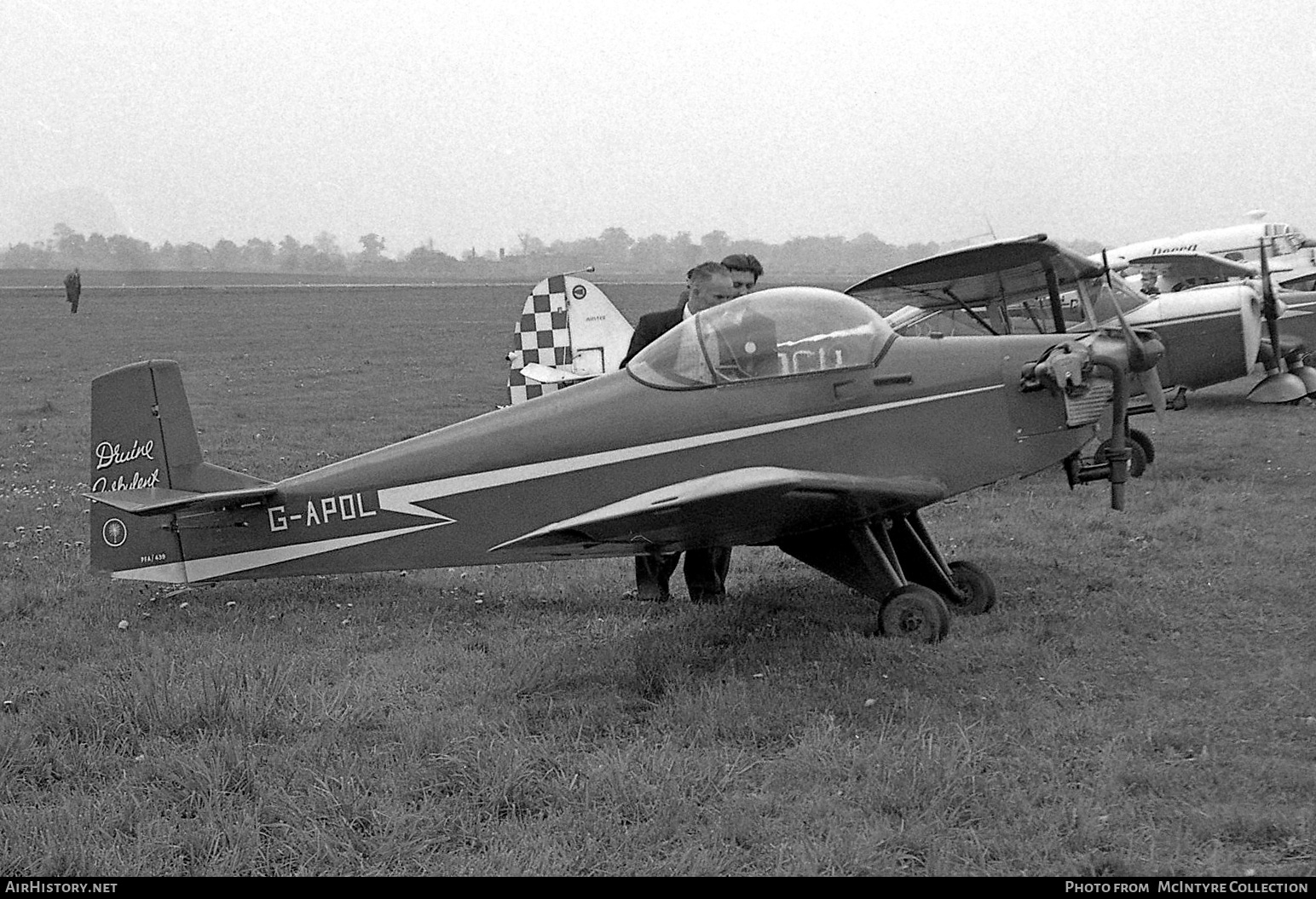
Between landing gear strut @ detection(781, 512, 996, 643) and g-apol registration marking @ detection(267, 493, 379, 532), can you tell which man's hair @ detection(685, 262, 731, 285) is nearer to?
landing gear strut @ detection(781, 512, 996, 643)

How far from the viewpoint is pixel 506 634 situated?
17.4ft

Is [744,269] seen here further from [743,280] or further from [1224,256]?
[1224,256]

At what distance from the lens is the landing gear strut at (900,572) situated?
16.4 feet

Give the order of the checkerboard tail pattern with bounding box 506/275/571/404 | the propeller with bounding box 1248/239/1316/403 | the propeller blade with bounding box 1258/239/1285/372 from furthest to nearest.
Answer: the checkerboard tail pattern with bounding box 506/275/571/404
the propeller with bounding box 1248/239/1316/403
the propeller blade with bounding box 1258/239/1285/372

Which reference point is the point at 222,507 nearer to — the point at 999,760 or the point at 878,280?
the point at 999,760

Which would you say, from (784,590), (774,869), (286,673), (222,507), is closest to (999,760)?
(774,869)

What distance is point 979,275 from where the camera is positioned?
9000 mm

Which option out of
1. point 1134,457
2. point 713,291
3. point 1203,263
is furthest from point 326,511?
point 1203,263

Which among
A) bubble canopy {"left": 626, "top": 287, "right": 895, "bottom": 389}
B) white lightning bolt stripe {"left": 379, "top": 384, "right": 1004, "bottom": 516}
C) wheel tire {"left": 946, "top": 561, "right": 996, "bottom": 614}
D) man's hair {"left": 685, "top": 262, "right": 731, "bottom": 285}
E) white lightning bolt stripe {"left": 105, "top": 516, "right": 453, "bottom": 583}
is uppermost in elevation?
man's hair {"left": 685, "top": 262, "right": 731, "bottom": 285}

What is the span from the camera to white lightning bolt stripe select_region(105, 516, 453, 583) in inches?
229

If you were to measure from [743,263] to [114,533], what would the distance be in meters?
4.49

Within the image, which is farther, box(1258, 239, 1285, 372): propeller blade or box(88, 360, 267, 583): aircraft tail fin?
box(1258, 239, 1285, 372): propeller blade

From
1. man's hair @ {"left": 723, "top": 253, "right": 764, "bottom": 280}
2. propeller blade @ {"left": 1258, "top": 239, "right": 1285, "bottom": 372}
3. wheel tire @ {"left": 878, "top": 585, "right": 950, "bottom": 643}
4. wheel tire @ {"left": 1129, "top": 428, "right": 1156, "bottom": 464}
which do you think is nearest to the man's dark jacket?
man's hair @ {"left": 723, "top": 253, "right": 764, "bottom": 280}

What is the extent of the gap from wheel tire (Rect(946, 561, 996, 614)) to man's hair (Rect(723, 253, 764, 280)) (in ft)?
9.33
